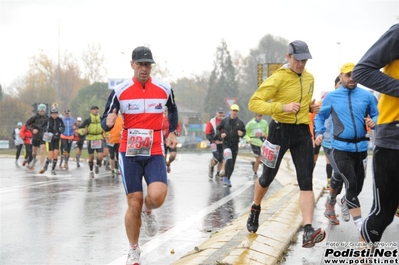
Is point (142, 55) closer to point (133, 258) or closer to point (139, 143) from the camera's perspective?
point (139, 143)

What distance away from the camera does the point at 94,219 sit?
1059 centimetres

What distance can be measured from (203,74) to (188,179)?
86.5 meters

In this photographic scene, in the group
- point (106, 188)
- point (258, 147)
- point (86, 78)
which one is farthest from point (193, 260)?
point (86, 78)

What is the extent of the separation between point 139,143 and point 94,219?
3781 mm

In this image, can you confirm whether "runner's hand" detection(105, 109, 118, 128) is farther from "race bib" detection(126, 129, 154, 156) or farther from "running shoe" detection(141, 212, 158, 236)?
"running shoe" detection(141, 212, 158, 236)

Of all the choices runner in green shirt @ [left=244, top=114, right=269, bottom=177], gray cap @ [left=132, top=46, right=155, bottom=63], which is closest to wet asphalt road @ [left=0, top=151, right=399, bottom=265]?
gray cap @ [left=132, top=46, right=155, bottom=63]

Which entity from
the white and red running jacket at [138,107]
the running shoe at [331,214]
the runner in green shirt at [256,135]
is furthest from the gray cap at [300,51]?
the runner in green shirt at [256,135]

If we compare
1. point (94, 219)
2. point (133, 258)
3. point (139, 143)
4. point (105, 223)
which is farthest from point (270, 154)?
point (94, 219)

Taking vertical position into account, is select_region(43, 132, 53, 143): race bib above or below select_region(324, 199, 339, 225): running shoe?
above

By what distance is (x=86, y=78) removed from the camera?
85.8m

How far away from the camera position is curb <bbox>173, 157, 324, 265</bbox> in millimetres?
6658

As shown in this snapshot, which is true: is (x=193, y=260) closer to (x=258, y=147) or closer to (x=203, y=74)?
(x=258, y=147)

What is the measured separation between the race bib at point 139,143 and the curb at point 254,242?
3.55ft

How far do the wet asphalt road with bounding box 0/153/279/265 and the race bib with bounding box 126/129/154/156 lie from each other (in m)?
1.11
